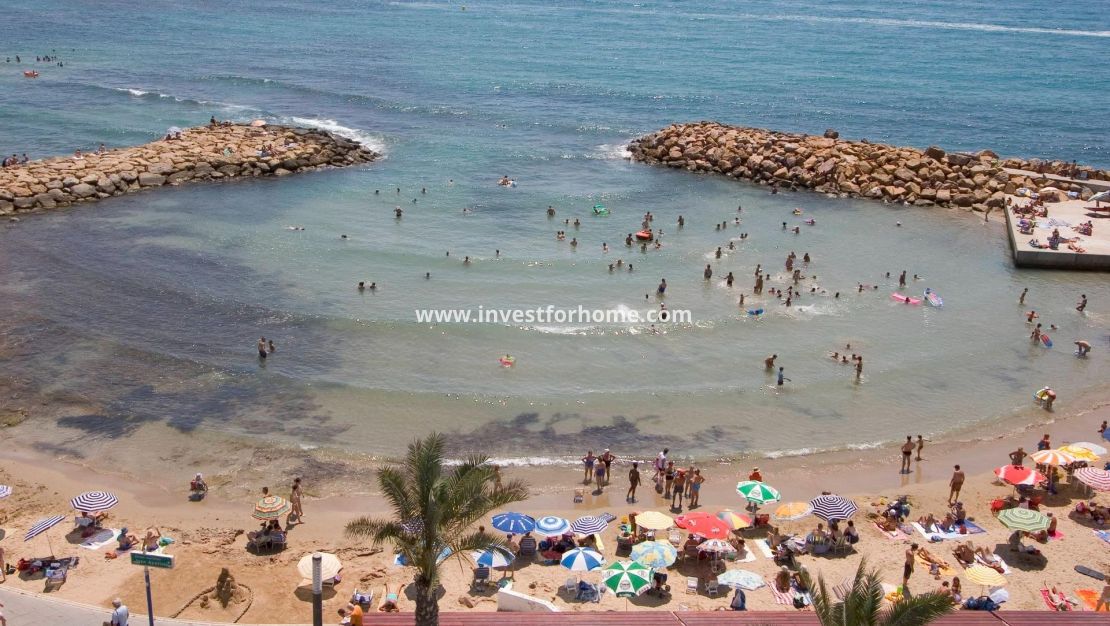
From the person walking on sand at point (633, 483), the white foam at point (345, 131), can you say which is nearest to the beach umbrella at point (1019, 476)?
the person walking on sand at point (633, 483)

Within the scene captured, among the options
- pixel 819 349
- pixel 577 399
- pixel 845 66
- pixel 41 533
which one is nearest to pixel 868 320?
pixel 819 349

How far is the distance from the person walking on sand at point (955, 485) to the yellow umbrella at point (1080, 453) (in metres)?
3.42

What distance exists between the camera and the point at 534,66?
10825 centimetres

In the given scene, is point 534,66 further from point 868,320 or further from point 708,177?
point 868,320

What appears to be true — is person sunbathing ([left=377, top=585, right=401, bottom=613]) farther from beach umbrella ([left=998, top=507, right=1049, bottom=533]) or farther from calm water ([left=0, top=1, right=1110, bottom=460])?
beach umbrella ([left=998, top=507, right=1049, bottom=533])

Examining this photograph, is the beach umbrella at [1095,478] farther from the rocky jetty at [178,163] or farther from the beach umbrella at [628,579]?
the rocky jetty at [178,163]

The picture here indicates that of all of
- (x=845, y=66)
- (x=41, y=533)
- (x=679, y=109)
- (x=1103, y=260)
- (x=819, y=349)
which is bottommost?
(x=41, y=533)

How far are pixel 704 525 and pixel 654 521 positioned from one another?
4.64ft

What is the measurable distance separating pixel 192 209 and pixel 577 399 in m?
31.5

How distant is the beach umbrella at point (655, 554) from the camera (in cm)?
2333

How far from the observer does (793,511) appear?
2623 cm

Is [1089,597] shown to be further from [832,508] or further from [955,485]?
[832,508]

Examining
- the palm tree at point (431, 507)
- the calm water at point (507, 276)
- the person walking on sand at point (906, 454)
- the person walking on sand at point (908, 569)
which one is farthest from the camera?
the calm water at point (507, 276)

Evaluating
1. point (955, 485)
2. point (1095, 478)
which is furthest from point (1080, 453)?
point (955, 485)
